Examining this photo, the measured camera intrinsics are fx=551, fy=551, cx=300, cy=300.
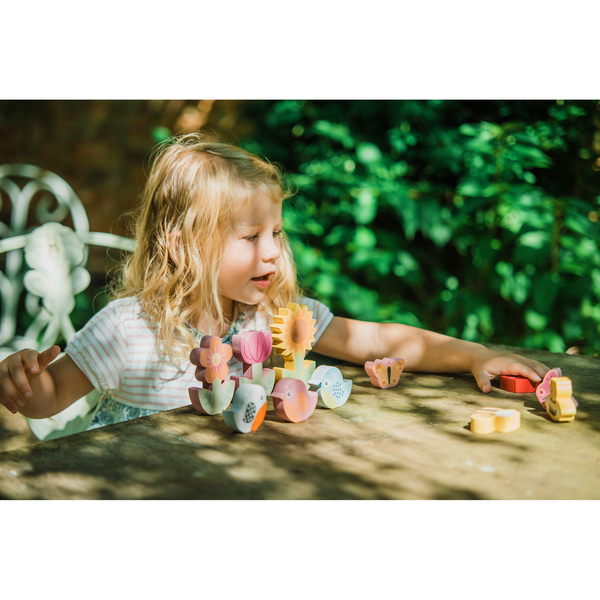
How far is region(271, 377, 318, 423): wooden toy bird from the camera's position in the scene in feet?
3.58

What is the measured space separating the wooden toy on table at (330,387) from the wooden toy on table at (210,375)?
20 centimetres

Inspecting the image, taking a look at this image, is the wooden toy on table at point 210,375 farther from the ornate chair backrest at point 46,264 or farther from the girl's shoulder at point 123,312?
the ornate chair backrest at point 46,264

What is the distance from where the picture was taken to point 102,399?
1628 mm

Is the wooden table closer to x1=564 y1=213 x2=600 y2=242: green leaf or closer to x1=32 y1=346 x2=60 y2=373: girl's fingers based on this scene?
x1=32 y1=346 x2=60 y2=373: girl's fingers

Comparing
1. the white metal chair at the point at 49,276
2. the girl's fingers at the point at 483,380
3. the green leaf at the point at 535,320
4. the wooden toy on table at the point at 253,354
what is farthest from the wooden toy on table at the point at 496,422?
the green leaf at the point at 535,320

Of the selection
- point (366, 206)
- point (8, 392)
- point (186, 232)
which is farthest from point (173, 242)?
point (366, 206)

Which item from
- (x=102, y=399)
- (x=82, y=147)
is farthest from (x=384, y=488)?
(x=82, y=147)

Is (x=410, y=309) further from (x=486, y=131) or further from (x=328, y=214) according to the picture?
(x=486, y=131)

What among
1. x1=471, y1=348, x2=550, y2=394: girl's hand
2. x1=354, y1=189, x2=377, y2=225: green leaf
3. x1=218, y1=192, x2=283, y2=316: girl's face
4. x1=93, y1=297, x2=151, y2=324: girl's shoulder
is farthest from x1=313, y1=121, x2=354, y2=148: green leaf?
x1=471, y1=348, x2=550, y2=394: girl's hand

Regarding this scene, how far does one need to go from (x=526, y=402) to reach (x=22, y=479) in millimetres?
1007

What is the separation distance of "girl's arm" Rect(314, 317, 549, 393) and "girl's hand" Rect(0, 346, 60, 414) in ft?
2.69

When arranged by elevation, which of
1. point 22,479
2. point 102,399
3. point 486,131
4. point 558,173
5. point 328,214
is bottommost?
point 102,399

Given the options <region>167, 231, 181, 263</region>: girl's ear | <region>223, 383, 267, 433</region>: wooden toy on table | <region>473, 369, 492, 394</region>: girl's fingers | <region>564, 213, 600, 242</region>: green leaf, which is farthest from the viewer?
<region>564, 213, 600, 242</region>: green leaf

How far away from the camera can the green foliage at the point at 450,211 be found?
2.54 meters
